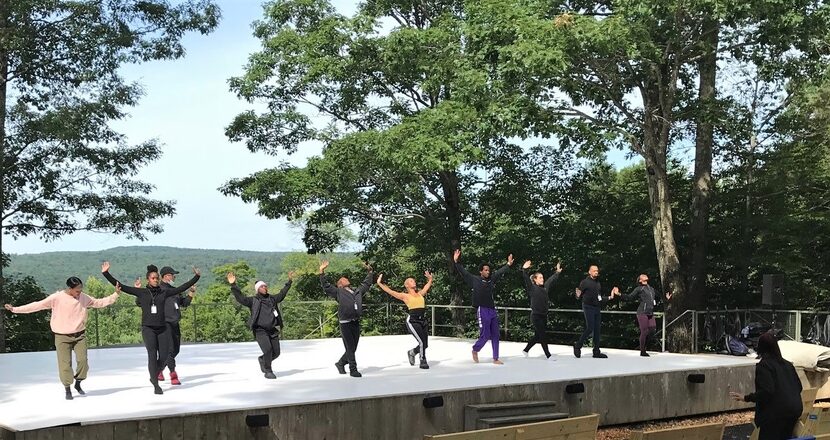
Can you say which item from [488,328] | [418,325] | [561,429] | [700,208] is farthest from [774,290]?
[561,429]

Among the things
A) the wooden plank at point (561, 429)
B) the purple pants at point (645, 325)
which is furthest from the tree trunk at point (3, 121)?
the wooden plank at point (561, 429)

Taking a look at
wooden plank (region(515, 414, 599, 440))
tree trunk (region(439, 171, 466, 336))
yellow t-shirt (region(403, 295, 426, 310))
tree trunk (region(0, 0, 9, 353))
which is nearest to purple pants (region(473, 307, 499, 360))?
yellow t-shirt (region(403, 295, 426, 310))

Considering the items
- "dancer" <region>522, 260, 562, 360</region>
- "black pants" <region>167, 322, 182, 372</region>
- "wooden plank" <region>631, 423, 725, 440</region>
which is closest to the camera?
"wooden plank" <region>631, 423, 725, 440</region>

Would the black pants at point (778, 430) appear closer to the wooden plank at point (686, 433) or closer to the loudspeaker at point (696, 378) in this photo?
the wooden plank at point (686, 433)

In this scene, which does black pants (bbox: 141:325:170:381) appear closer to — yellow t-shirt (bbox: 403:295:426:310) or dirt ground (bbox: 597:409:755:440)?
yellow t-shirt (bbox: 403:295:426:310)

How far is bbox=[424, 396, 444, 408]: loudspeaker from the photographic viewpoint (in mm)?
10802

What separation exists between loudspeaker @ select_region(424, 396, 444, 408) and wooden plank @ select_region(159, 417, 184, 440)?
3016mm

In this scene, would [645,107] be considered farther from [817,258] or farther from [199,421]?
[199,421]

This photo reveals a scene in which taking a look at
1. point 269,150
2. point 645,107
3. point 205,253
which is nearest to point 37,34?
point 269,150

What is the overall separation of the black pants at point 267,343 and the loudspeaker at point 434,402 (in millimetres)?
2657

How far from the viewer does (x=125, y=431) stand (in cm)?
871

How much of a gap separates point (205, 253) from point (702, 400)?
431ft

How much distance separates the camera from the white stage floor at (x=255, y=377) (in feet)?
32.1

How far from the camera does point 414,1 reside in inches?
1076
